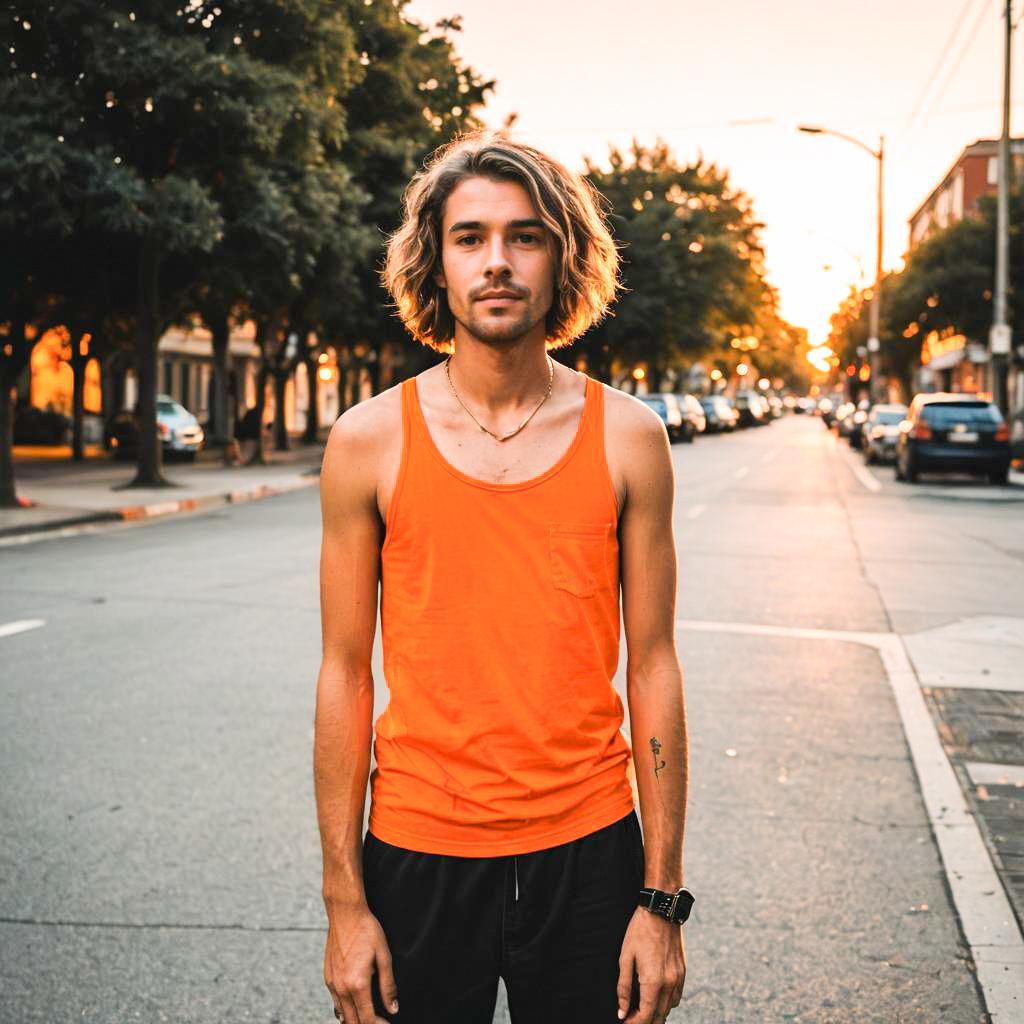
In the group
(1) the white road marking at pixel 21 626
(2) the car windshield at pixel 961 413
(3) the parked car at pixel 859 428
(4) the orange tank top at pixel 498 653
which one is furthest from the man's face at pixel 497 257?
(3) the parked car at pixel 859 428

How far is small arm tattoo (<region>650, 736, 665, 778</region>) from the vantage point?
84.5 inches

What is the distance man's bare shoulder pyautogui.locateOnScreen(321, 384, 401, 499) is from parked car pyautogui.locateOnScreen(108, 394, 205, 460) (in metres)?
30.6

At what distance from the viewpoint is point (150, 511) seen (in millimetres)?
19047

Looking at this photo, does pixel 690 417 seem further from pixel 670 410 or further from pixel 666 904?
pixel 666 904

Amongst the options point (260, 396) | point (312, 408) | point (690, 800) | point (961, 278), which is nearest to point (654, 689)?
point (690, 800)

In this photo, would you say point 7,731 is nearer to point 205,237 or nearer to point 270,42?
point 205,237

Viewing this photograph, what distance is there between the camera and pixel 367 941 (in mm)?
2057

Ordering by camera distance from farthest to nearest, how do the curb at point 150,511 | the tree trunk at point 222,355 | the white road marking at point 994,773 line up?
the tree trunk at point 222,355 < the curb at point 150,511 < the white road marking at point 994,773

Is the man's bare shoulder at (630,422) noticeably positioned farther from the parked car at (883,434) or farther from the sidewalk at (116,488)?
the parked car at (883,434)

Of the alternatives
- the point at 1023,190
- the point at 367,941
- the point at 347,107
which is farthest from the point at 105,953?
the point at 1023,190

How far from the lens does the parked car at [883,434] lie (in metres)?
33.3

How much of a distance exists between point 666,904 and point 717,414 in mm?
61275

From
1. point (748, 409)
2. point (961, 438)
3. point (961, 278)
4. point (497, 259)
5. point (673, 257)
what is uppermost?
point (673, 257)

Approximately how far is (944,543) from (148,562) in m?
8.71
